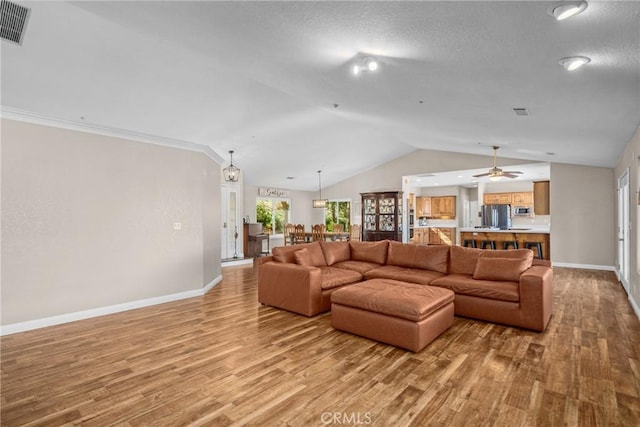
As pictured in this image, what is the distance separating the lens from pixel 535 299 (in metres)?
3.56

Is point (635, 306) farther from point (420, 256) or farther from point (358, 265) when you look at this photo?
point (358, 265)

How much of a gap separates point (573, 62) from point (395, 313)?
2.41m

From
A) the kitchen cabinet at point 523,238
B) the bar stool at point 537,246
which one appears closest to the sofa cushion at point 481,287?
the kitchen cabinet at point 523,238

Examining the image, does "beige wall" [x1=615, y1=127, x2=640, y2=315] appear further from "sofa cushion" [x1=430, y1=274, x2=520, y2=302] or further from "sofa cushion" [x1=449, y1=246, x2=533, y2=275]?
"sofa cushion" [x1=430, y1=274, x2=520, y2=302]

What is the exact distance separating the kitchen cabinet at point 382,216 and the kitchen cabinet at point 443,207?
3.30m

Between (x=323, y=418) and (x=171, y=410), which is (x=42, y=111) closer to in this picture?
Result: (x=171, y=410)

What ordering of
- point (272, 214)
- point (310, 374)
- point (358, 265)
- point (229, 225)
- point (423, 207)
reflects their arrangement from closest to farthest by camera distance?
point (310, 374)
point (358, 265)
point (229, 225)
point (272, 214)
point (423, 207)

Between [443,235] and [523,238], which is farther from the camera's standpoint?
[443,235]

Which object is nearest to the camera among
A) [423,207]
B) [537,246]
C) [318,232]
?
[537,246]

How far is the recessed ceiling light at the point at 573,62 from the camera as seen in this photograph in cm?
212

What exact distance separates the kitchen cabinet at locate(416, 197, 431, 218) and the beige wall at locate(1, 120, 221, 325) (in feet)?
29.0

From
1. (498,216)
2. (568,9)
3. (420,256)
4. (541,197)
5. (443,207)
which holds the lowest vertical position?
(420,256)

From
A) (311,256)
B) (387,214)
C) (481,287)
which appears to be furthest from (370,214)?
(481,287)

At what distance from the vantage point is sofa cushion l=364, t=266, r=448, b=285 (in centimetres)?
438
